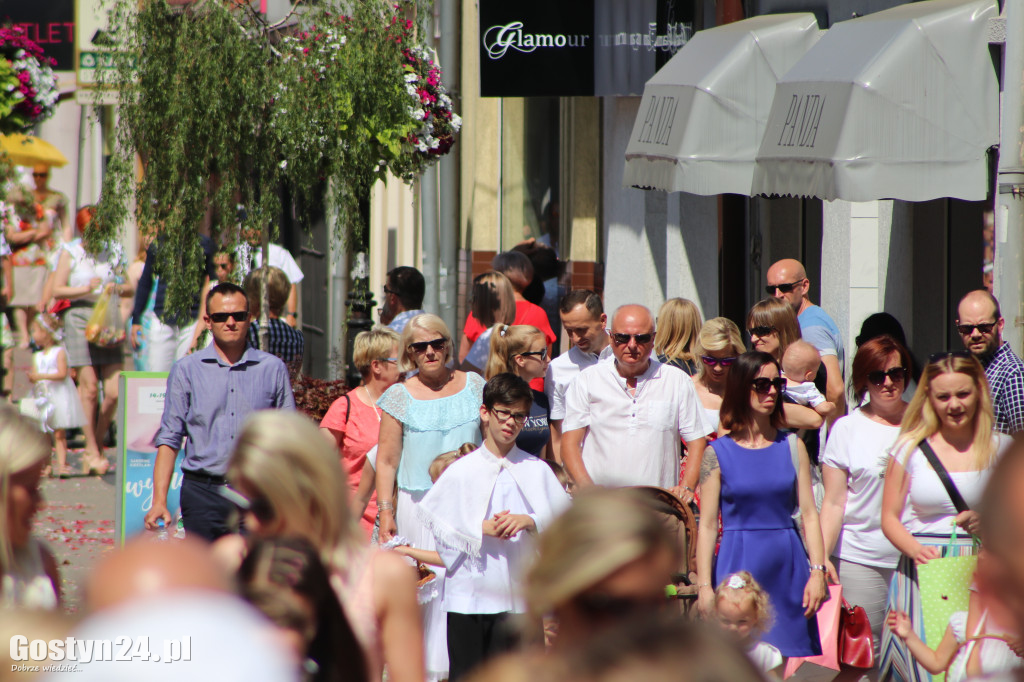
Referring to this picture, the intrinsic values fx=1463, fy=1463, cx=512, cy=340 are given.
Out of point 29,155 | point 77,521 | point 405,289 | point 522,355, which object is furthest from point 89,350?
point 522,355

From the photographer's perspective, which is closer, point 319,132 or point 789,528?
point 789,528

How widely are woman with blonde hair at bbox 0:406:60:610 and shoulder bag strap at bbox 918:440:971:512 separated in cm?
383

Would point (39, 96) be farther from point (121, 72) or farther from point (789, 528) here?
point (789, 528)

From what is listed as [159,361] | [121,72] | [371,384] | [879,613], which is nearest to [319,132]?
[121,72]

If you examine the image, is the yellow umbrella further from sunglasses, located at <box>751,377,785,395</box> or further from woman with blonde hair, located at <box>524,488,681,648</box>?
woman with blonde hair, located at <box>524,488,681,648</box>

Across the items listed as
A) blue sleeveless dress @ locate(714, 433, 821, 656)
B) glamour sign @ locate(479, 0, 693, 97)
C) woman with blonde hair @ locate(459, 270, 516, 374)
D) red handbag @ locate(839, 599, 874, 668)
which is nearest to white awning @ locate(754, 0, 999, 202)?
woman with blonde hair @ locate(459, 270, 516, 374)

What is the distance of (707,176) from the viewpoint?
11734 mm

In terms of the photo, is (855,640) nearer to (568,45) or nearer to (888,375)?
(888,375)

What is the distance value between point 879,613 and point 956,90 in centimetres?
404

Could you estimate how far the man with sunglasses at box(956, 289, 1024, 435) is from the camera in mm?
7062

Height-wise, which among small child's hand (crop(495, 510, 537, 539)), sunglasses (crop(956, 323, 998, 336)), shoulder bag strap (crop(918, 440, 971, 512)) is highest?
sunglasses (crop(956, 323, 998, 336))

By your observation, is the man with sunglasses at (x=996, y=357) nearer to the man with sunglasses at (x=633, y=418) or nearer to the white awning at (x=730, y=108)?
the man with sunglasses at (x=633, y=418)

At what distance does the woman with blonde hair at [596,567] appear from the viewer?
8.65ft

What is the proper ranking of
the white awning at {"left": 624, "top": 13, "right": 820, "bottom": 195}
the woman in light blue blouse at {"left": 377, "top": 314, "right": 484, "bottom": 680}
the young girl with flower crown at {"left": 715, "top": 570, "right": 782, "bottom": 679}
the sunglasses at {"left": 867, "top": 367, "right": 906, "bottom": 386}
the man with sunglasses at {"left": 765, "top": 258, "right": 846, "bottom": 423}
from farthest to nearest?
the white awning at {"left": 624, "top": 13, "right": 820, "bottom": 195} → the man with sunglasses at {"left": 765, "top": 258, "right": 846, "bottom": 423} → the woman in light blue blouse at {"left": 377, "top": 314, "right": 484, "bottom": 680} → the sunglasses at {"left": 867, "top": 367, "right": 906, "bottom": 386} → the young girl with flower crown at {"left": 715, "top": 570, "right": 782, "bottom": 679}
